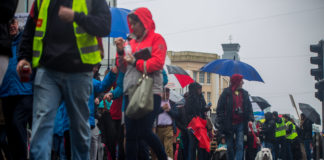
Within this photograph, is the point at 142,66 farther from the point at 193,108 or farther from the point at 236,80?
the point at 193,108

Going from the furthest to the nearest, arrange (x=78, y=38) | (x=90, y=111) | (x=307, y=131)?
(x=307, y=131)
(x=90, y=111)
(x=78, y=38)

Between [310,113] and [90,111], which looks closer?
[90,111]

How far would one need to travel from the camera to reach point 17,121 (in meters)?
5.66

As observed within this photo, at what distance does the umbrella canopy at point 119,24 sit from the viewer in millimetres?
10188

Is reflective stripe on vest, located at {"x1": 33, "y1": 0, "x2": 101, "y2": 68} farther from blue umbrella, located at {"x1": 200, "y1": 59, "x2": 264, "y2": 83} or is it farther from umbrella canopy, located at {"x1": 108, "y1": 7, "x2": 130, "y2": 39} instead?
blue umbrella, located at {"x1": 200, "y1": 59, "x2": 264, "y2": 83}

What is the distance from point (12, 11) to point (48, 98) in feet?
2.84

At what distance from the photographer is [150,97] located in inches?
222

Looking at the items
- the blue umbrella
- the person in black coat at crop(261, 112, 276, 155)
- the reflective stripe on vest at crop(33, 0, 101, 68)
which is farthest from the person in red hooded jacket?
the person in black coat at crop(261, 112, 276, 155)

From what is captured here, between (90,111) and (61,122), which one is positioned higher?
(90,111)

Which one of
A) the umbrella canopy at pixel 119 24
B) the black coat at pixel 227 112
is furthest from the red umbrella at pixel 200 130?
the umbrella canopy at pixel 119 24

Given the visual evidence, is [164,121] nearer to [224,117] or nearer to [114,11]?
[224,117]

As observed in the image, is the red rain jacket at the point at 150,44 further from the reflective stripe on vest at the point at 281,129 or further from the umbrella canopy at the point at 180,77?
the reflective stripe on vest at the point at 281,129

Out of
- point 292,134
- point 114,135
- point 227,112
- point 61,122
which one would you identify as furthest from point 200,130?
point 292,134

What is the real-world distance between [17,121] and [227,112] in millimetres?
6219
